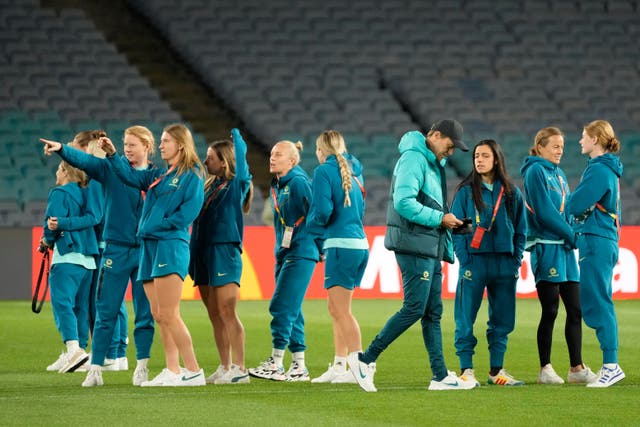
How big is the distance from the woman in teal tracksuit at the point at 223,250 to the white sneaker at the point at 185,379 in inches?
15.5

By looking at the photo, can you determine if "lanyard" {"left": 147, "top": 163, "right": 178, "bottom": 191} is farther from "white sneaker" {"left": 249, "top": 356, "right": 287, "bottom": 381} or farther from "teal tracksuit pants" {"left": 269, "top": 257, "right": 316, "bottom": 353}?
"white sneaker" {"left": 249, "top": 356, "right": 287, "bottom": 381}

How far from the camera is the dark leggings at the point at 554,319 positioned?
1073 centimetres

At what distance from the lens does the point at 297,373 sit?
1102 centimetres

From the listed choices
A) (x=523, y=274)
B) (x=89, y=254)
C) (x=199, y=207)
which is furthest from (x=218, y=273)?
(x=523, y=274)

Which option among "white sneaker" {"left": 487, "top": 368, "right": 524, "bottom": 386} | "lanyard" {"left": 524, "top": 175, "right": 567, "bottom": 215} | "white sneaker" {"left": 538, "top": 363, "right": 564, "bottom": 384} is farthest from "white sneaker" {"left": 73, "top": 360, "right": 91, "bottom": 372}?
"lanyard" {"left": 524, "top": 175, "right": 567, "bottom": 215}

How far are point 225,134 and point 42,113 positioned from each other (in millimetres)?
4189

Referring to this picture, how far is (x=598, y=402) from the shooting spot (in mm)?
9195

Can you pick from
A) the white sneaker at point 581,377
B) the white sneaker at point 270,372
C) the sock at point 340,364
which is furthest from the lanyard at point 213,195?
the white sneaker at point 581,377

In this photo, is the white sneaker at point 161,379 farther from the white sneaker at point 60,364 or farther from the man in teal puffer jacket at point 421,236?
the white sneaker at point 60,364

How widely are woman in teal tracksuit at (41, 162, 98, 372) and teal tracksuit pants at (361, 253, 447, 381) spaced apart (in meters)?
3.26

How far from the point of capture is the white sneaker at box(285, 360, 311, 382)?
36.0 feet

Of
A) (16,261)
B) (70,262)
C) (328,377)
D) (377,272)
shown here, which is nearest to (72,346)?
(70,262)

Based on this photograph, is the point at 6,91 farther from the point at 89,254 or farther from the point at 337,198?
the point at 337,198

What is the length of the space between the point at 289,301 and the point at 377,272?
11.2 meters
